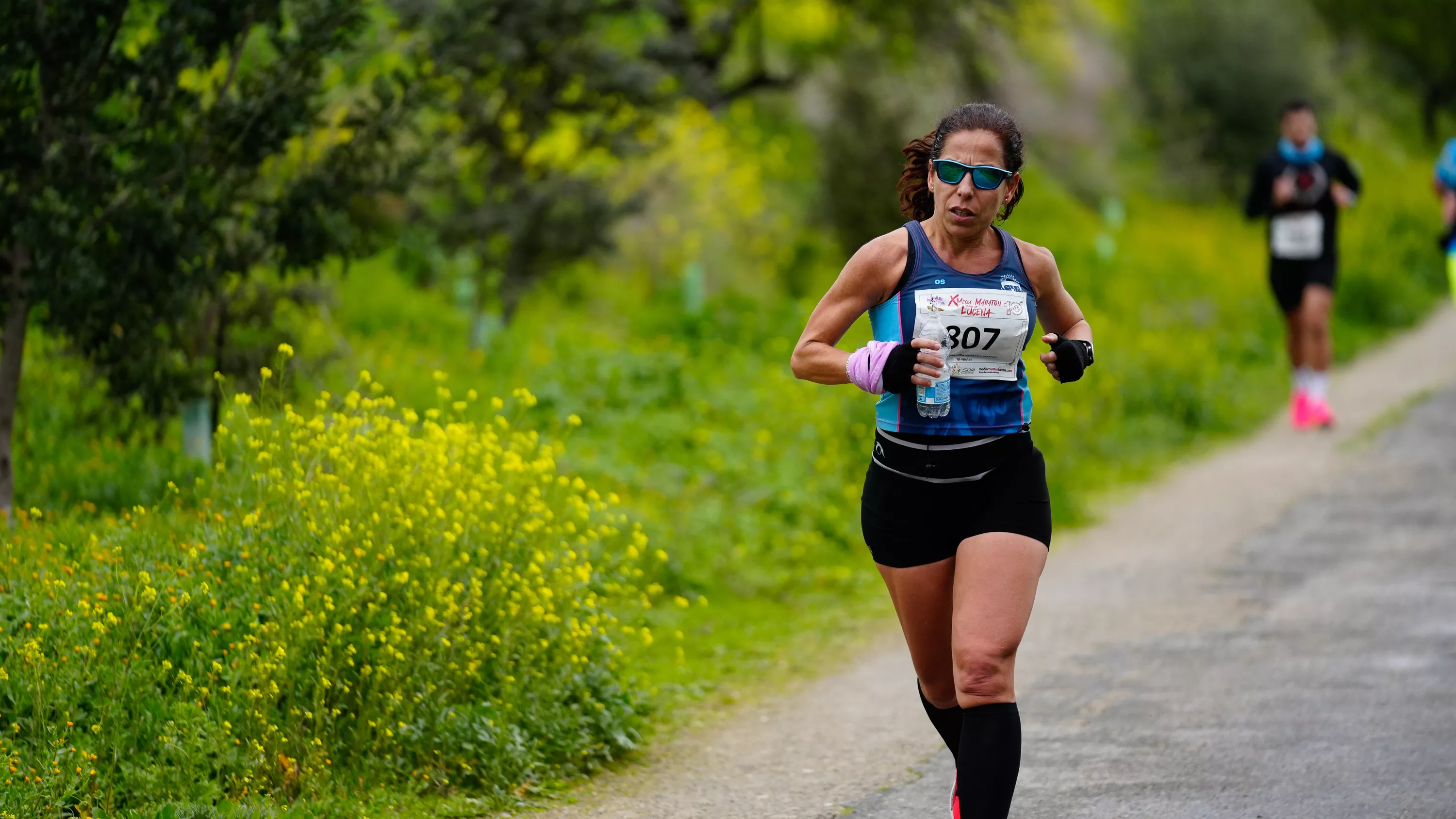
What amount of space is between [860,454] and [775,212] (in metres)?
10.6

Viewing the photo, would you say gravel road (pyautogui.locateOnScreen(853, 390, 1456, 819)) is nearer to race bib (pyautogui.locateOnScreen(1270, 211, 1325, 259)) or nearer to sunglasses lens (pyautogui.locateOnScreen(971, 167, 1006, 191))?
sunglasses lens (pyautogui.locateOnScreen(971, 167, 1006, 191))

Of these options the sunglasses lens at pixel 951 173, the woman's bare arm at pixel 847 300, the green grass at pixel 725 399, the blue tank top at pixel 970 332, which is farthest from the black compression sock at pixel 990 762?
the green grass at pixel 725 399

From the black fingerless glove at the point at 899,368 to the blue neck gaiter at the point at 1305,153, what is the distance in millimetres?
8277

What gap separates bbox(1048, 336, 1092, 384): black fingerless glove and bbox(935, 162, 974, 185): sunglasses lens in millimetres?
497

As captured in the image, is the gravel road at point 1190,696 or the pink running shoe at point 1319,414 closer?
the gravel road at point 1190,696

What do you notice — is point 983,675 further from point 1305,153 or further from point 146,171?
point 1305,153

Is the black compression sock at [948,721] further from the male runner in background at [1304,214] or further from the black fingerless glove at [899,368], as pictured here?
the male runner in background at [1304,214]

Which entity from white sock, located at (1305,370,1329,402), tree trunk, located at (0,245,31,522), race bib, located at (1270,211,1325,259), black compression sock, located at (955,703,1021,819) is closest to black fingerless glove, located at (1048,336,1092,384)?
black compression sock, located at (955,703,1021,819)

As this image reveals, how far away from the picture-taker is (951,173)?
4395mm

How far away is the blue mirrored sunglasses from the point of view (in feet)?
14.3

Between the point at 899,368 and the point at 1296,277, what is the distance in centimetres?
843

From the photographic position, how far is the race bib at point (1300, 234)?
38.1 ft

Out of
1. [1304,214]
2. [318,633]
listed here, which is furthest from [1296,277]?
[318,633]

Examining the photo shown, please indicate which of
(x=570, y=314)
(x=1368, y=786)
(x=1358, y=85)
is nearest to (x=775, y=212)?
(x=570, y=314)
